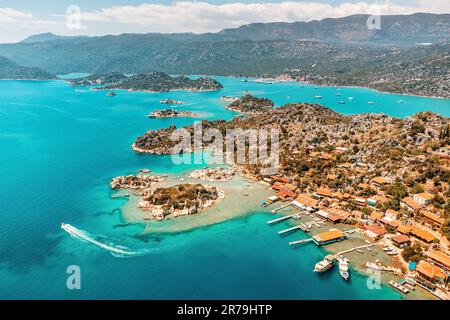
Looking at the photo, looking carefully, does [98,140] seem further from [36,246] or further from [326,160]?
[326,160]

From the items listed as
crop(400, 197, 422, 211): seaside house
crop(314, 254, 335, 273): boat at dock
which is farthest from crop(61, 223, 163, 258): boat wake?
crop(400, 197, 422, 211): seaside house

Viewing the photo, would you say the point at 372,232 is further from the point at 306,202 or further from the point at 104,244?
the point at 104,244

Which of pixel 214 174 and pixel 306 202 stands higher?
pixel 214 174

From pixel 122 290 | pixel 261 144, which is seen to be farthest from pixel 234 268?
pixel 261 144

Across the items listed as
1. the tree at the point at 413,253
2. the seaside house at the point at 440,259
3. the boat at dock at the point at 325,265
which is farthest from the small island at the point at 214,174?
the seaside house at the point at 440,259

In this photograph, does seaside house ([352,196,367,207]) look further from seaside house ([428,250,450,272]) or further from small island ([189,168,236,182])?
small island ([189,168,236,182])

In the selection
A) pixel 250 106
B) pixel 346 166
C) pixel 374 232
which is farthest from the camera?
pixel 250 106

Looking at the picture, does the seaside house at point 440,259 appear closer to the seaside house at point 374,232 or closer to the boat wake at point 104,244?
the seaside house at point 374,232

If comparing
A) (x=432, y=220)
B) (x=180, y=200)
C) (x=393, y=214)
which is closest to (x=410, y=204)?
(x=393, y=214)
